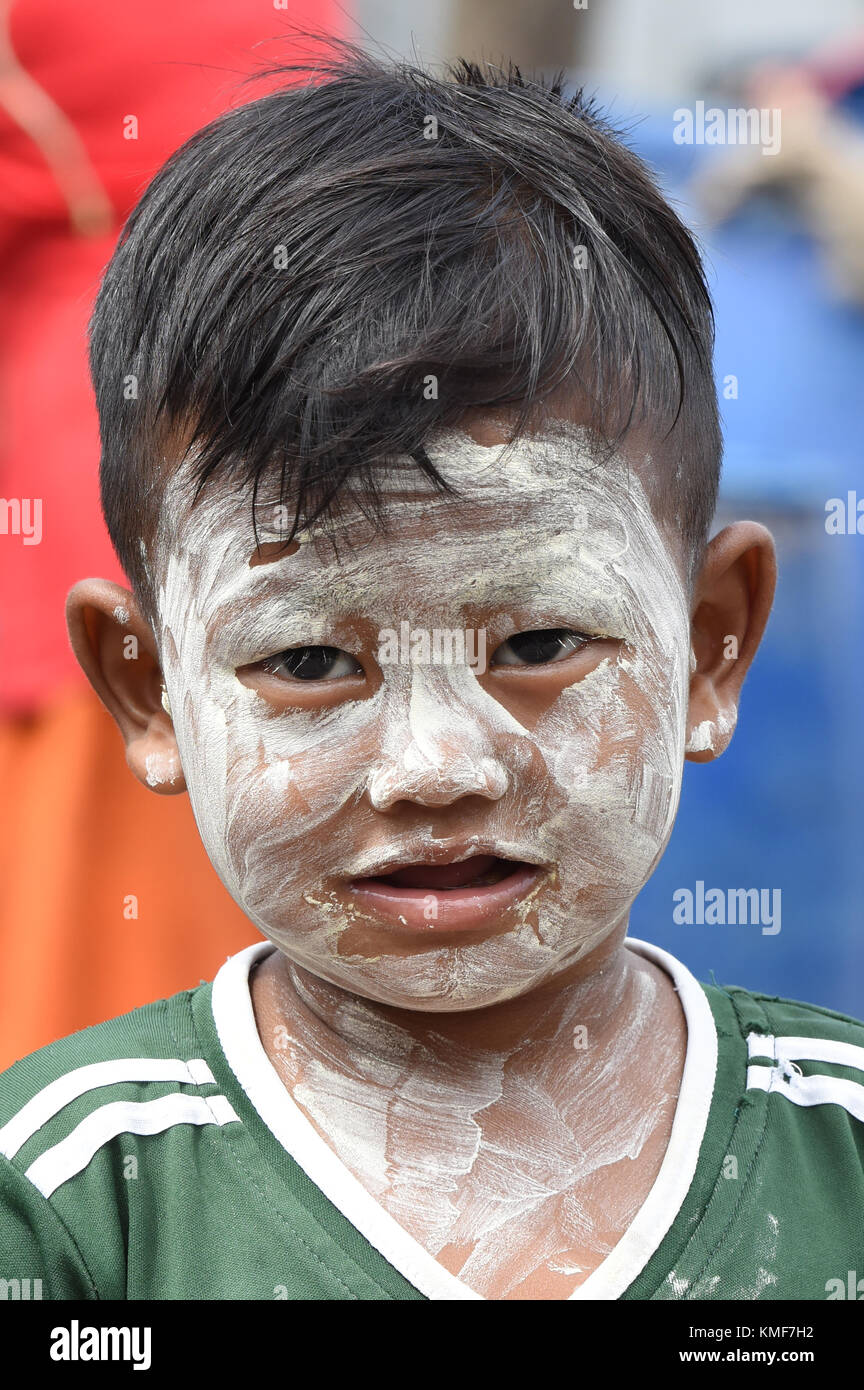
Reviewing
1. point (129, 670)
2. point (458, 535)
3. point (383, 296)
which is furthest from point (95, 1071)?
point (383, 296)

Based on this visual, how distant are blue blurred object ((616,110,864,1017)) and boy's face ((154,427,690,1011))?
158cm

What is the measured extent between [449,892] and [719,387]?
128 cm

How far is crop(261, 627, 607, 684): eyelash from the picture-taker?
1172 millimetres

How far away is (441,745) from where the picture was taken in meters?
1.12

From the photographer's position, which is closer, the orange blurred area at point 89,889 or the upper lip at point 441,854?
the upper lip at point 441,854

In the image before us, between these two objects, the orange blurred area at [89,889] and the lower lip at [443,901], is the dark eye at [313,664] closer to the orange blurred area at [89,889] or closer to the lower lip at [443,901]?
the lower lip at [443,901]

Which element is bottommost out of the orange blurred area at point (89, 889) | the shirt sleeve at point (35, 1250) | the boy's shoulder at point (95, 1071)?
the shirt sleeve at point (35, 1250)

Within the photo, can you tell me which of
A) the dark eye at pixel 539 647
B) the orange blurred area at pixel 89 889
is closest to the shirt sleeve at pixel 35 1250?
the dark eye at pixel 539 647

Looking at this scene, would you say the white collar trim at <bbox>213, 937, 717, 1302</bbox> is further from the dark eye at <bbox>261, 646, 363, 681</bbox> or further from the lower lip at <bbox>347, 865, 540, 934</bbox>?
the dark eye at <bbox>261, 646, 363, 681</bbox>

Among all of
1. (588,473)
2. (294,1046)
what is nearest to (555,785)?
(588,473)

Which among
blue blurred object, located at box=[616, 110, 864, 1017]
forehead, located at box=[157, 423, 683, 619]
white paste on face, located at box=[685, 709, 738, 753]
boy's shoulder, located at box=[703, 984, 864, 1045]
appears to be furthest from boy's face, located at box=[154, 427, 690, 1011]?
blue blurred object, located at box=[616, 110, 864, 1017]

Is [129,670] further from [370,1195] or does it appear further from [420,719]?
[370,1195]

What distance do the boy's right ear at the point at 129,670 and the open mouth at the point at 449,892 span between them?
0.95ft

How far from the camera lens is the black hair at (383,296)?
44.9 inches
